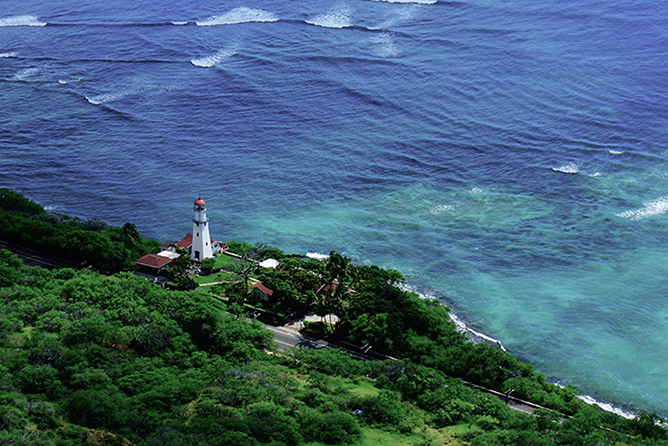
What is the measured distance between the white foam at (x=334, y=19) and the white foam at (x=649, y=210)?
315ft

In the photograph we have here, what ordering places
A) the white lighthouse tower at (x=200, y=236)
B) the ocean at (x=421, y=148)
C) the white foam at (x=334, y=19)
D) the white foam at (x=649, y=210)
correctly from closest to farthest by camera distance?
the white lighthouse tower at (x=200, y=236) < the ocean at (x=421, y=148) < the white foam at (x=649, y=210) < the white foam at (x=334, y=19)

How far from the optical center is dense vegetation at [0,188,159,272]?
100500 mm

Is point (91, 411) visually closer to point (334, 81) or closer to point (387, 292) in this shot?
point (387, 292)

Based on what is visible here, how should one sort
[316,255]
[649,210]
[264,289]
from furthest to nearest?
[649,210]
[316,255]
[264,289]

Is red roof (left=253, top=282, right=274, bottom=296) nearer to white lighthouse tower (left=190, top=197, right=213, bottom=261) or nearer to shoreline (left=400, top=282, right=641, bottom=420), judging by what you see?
white lighthouse tower (left=190, top=197, right=213, bottom=261)

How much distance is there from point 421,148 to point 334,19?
68297 mm

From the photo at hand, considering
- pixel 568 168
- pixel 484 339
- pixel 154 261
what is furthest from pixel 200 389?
pixel 568 168

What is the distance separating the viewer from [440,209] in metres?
124

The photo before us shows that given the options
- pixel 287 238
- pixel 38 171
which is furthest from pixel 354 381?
pixel 38 171

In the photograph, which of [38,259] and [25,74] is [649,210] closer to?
[38,259]

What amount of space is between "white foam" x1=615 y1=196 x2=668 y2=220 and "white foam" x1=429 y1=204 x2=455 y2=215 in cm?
2775

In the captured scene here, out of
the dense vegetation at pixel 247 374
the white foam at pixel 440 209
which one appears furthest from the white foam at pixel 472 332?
the white foam at pixel 440 209

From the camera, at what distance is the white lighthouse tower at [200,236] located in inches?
3971

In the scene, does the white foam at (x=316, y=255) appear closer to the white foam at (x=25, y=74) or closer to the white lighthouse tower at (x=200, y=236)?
the white lighthouse tower at (x=200, y=236)
